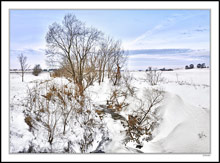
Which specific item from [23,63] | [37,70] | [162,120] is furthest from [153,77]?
[23,63]

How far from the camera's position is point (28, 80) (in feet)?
6.27

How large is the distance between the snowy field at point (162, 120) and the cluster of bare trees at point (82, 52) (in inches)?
8.4

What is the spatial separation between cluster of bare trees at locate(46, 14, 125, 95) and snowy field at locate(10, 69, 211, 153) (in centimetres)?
21

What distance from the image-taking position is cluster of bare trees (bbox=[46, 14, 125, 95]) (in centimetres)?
187

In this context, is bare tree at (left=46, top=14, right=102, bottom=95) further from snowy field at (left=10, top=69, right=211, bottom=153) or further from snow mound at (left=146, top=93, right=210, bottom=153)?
snow mound at (left=146, top=93, right=210, bottom=153)

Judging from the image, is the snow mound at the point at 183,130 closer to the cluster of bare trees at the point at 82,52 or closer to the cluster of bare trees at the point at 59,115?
the cluster of bare trees at the point at 59,115

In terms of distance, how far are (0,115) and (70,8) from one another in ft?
5.93

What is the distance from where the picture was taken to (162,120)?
217cm

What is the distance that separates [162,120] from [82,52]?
199 cm

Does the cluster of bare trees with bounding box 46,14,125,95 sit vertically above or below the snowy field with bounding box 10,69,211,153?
above

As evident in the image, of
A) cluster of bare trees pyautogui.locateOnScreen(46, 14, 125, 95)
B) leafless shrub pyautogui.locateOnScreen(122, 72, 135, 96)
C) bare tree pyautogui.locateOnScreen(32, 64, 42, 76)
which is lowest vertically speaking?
leafless shrub pyautogui.locateOnScreen(122, 72, 135, 96)

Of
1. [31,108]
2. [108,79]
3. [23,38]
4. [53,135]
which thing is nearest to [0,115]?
[31,108]

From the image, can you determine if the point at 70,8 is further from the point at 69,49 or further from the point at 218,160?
the point at 218,160

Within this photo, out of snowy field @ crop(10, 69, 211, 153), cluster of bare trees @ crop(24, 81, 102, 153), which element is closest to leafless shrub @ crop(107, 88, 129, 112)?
snowy field @ crop(10, 69, 211, 153)
